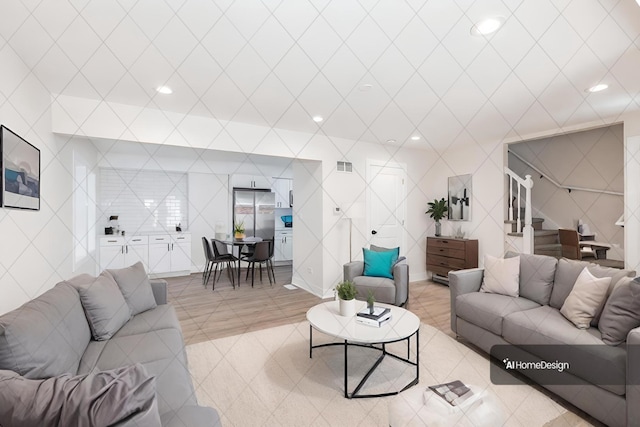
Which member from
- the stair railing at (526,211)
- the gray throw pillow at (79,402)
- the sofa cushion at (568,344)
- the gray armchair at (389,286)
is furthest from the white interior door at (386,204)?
the gray throw pillow at (79,402)

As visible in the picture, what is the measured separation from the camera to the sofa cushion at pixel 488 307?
2605 millimetres

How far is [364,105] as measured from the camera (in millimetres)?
3324

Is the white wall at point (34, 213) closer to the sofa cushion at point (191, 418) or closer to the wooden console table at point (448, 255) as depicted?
the sofa cushion at point (191, 418)

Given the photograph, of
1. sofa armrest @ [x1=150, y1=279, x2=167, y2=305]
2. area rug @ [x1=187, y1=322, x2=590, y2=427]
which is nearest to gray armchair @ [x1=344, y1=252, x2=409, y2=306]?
area rug @ [x1=187, y1=322, x2=590, y2=427]

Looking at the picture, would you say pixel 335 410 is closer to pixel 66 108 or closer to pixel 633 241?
pixel 66 108

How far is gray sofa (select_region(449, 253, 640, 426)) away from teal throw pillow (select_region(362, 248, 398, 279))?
105cm

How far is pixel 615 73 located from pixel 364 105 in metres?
2.07

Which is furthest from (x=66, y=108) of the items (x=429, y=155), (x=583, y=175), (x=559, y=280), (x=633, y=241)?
(x=583, y=175)

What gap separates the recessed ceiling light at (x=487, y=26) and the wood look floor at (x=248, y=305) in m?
2.73

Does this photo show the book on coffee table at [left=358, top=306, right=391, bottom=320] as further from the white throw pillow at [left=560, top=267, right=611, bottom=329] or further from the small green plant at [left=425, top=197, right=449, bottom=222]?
the small green plant at [left=425, top=197, right=449, bottom=222]

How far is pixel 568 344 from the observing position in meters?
2.07

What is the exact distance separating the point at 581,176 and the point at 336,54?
5112 millimetres

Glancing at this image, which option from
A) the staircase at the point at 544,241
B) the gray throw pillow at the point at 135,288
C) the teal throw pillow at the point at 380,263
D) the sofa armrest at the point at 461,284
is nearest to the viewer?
the gray throw pillow at the point at 135,288

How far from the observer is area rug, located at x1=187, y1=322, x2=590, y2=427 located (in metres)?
1.95
